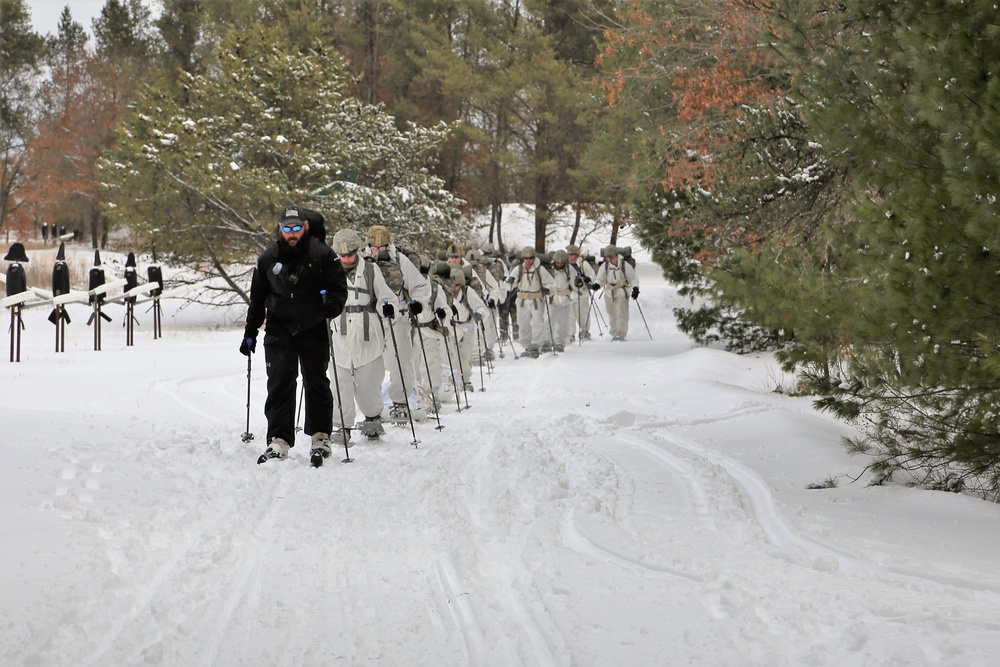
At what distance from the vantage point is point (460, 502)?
7426 millimetres

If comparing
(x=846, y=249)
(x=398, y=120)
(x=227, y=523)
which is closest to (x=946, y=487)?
(x=846, y=249)

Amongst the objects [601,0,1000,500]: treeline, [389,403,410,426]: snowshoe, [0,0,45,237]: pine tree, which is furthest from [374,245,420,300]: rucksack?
[0,0,45,237]: pine tree

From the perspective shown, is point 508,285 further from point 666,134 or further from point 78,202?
point 78,202

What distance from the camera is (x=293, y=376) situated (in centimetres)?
944

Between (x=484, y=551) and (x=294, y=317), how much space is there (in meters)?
3.89

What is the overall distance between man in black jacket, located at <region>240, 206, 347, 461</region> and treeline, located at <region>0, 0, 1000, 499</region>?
Result: 10.8ft

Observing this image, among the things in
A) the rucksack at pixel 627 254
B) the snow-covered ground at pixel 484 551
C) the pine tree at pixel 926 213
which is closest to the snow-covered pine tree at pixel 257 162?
the rucksack at pixel 627 254

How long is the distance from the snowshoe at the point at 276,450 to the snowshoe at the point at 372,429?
1.48 metres

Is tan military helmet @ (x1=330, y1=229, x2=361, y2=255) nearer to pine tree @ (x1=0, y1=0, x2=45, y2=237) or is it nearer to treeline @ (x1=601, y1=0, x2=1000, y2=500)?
treeline @ (x1=601, y1=0, x2=1000, y2=500)

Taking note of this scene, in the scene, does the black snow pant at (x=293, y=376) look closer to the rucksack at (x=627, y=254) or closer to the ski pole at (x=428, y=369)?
the ski pole at (x=428, y=369)

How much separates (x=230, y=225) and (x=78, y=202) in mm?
26705

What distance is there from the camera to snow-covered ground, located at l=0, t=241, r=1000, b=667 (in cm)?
452

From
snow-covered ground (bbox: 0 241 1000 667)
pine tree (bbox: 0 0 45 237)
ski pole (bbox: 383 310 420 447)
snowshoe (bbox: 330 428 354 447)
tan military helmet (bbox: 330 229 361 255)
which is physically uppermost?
pine tree (bbox: 0 0 45 237)

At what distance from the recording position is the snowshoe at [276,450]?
9.04 m
